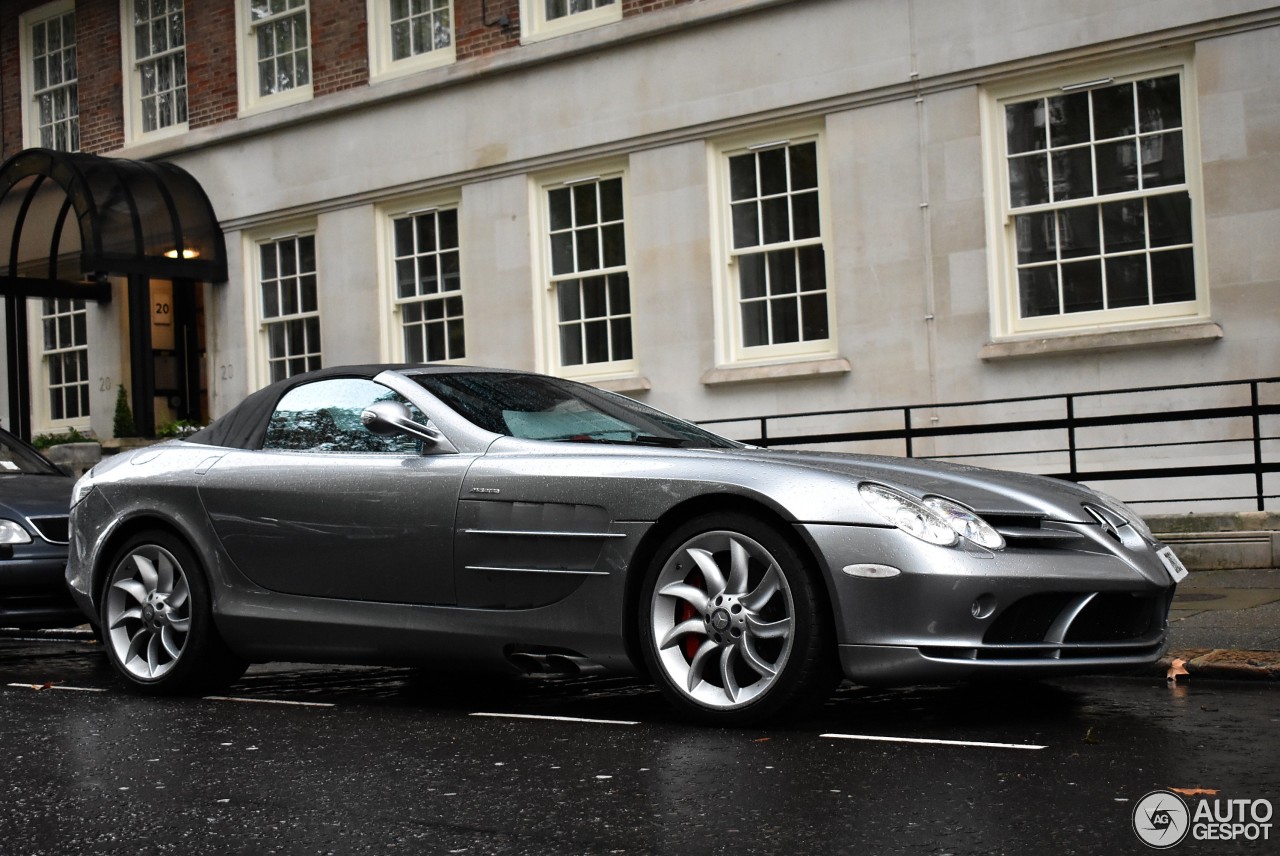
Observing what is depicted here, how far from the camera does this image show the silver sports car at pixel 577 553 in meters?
5.77

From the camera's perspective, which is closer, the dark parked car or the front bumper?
the front bumper

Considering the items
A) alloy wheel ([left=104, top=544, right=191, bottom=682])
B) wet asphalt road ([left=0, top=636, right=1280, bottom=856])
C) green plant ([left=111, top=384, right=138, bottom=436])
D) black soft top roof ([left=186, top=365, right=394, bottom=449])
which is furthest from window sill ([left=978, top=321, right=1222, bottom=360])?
green plant ([left=111, top=384, right=138, bottom=436])

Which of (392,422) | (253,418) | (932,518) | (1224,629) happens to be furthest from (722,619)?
(1224,629)

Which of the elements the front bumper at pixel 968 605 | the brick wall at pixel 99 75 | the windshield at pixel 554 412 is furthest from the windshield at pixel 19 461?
the brick wall at pixel 99 75

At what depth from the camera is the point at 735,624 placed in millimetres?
5965

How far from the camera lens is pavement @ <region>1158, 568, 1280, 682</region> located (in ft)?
23.4

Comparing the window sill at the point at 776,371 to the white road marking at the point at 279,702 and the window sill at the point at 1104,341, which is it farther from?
the white road marking at the point at 279,702

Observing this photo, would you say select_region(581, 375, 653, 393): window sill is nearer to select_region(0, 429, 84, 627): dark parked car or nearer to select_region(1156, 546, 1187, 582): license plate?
select_region(0, 429, 84, 627): dark parked car

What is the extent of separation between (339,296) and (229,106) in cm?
313

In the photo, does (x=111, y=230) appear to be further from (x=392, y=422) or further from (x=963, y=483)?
(x=963, y=483)

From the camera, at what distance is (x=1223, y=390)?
12914 millimetres

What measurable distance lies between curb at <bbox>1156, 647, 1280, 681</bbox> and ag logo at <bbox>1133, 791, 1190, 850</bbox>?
2.54 metres

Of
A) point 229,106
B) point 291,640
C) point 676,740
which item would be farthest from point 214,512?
point 229,106

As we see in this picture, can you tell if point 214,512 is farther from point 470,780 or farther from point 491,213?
point 491,213
